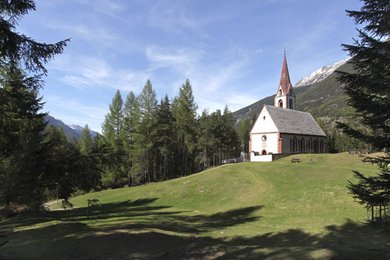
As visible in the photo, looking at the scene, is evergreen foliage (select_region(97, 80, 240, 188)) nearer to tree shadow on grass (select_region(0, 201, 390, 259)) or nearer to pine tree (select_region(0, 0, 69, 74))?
tree shadow on grass (select_region(0, 201, 390, 259))

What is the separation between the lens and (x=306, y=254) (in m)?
10.6

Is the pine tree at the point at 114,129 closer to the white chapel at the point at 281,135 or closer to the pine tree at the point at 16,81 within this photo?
the white chapel at the point at 281,135

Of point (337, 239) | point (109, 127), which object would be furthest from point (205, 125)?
point (337, 239)

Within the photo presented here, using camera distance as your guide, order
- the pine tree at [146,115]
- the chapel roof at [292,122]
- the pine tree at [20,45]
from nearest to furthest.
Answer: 1. the pine tree at [20,45]
2. the chapel roof at [292,122]
3. the pine tree at [146,115]

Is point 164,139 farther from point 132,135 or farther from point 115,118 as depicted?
point 115,118

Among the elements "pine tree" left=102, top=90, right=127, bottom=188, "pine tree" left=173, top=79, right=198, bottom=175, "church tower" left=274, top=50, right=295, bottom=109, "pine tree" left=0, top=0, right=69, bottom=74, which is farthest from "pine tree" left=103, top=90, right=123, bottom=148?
"pine tree" left=0, top=0, right=69, bottom=74

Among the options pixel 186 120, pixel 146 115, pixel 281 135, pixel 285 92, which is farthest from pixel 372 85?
pixel 285 92

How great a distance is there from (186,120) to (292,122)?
18.9 metres

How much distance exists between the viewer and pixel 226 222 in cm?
2533

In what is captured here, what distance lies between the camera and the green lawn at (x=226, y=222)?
482 inches

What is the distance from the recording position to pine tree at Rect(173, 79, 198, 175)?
63.3 metres

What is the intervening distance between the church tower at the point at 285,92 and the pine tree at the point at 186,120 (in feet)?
58.3

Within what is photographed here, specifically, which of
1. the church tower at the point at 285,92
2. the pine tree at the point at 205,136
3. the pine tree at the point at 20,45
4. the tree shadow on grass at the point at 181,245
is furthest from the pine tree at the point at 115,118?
the pine tree at the point at 20,45

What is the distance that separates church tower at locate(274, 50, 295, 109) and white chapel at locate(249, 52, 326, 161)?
457 cm
